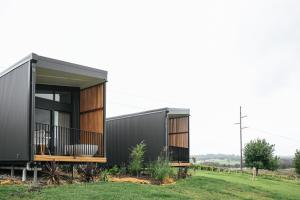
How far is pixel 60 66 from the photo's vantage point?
14227 millimetres

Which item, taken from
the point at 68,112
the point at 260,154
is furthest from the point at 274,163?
the point at 68,112

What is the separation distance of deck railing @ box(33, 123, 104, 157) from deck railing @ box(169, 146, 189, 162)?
5.40 meters

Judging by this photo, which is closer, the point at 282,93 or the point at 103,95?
the point at 103,95

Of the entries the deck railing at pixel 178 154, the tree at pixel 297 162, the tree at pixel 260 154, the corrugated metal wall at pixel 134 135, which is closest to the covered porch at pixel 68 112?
the corrugated metal wall at pixel 134 135

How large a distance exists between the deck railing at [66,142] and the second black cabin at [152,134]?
13.4 feet

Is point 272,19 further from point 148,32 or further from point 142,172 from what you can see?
point 142,172

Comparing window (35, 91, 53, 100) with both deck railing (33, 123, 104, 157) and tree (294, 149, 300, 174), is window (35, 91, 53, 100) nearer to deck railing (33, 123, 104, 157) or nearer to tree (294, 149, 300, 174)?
deck railing (33, 123, 104, 157)

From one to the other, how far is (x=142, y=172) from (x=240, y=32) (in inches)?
276

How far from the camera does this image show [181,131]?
2194 centimetres

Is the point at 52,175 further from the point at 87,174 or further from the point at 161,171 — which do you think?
the point at 161,171

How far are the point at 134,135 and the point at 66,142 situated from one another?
6658 millimetres

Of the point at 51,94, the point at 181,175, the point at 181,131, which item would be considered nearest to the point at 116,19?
the point at 51,94

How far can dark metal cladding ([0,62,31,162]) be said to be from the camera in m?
12.6

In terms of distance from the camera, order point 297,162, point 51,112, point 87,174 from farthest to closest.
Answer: point 297,162, point 51,112, point 87,174
